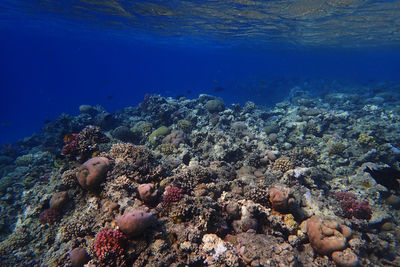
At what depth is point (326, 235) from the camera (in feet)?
14.3

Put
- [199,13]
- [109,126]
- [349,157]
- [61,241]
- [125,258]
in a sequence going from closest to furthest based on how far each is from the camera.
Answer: [125,258], [61,241], [349,157], [109,126], [199,13]

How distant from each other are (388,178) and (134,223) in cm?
961

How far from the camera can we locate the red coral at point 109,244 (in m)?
3.61

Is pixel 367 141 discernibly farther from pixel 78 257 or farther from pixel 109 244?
pixel 78 257

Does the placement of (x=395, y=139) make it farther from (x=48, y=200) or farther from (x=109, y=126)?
(x=109, y=126)

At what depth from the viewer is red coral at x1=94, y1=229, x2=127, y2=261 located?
3.61 metres

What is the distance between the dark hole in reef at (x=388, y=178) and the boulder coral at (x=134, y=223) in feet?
30.0

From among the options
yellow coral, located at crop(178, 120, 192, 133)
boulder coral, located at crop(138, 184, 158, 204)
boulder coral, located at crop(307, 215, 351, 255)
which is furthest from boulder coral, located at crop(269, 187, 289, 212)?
yellow coral, located at crop(178, 120, 192, 133)

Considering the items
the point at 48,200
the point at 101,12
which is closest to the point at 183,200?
the point at 48,200

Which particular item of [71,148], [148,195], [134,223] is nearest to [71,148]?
[71,148]

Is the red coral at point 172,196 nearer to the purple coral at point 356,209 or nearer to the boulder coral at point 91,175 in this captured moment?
the boulder coral at point 91,175

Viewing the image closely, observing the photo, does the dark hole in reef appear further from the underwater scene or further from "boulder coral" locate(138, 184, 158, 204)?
"boulder coral" locate(138, 184, 158, 204)

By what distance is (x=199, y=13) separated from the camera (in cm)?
2441

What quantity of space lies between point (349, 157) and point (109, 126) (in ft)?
50.7
